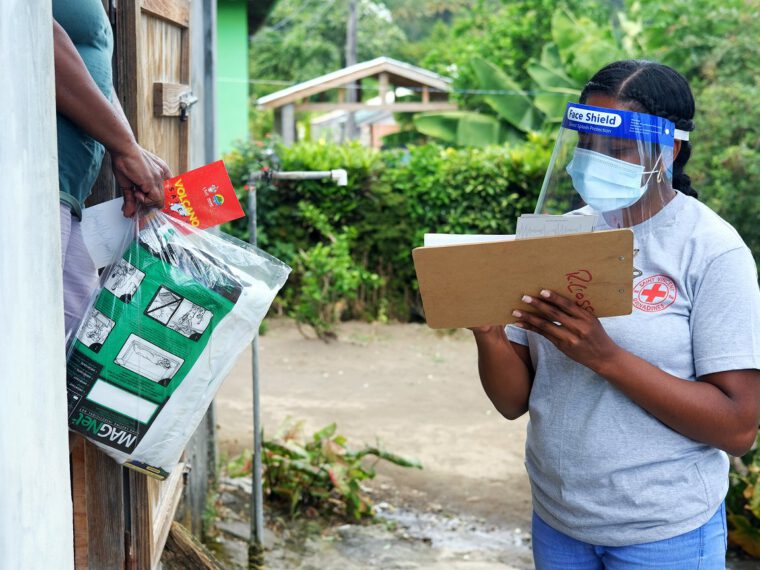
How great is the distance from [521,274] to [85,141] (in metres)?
1.00

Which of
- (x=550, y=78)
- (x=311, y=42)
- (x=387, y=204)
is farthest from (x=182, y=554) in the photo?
(x=311, y=42)

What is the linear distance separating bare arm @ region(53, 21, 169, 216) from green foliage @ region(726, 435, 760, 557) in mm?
3499

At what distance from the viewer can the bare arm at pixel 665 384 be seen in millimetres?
1882

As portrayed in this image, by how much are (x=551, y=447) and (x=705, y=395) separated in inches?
14.3

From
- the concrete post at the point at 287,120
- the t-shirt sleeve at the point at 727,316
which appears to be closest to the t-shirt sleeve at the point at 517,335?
the t-shirt sleeve at the point at 727,316

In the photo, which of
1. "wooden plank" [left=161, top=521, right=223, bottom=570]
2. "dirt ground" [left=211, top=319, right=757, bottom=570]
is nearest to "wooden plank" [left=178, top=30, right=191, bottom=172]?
"wooden plank" [left=161, top=521, right=223, bottom=570]

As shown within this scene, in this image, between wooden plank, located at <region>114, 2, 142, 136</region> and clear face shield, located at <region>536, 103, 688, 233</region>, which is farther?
wooden plank, located at <region>114, 2, 142, 136</region>

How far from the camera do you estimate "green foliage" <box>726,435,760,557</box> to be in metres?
4.53

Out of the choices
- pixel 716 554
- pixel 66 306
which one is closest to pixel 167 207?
pixel 66 306

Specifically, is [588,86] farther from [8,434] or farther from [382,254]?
[382,254]

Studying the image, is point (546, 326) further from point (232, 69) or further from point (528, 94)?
point (232, 69)

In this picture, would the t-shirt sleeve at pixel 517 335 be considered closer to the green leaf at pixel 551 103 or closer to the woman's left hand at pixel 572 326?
the woman's left hand at pixel 572 326

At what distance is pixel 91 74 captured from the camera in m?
2.02

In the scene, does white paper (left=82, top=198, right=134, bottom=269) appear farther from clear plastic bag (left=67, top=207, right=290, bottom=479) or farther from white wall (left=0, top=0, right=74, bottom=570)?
white wall (left=0, top=0, right=74, bottom=570)
